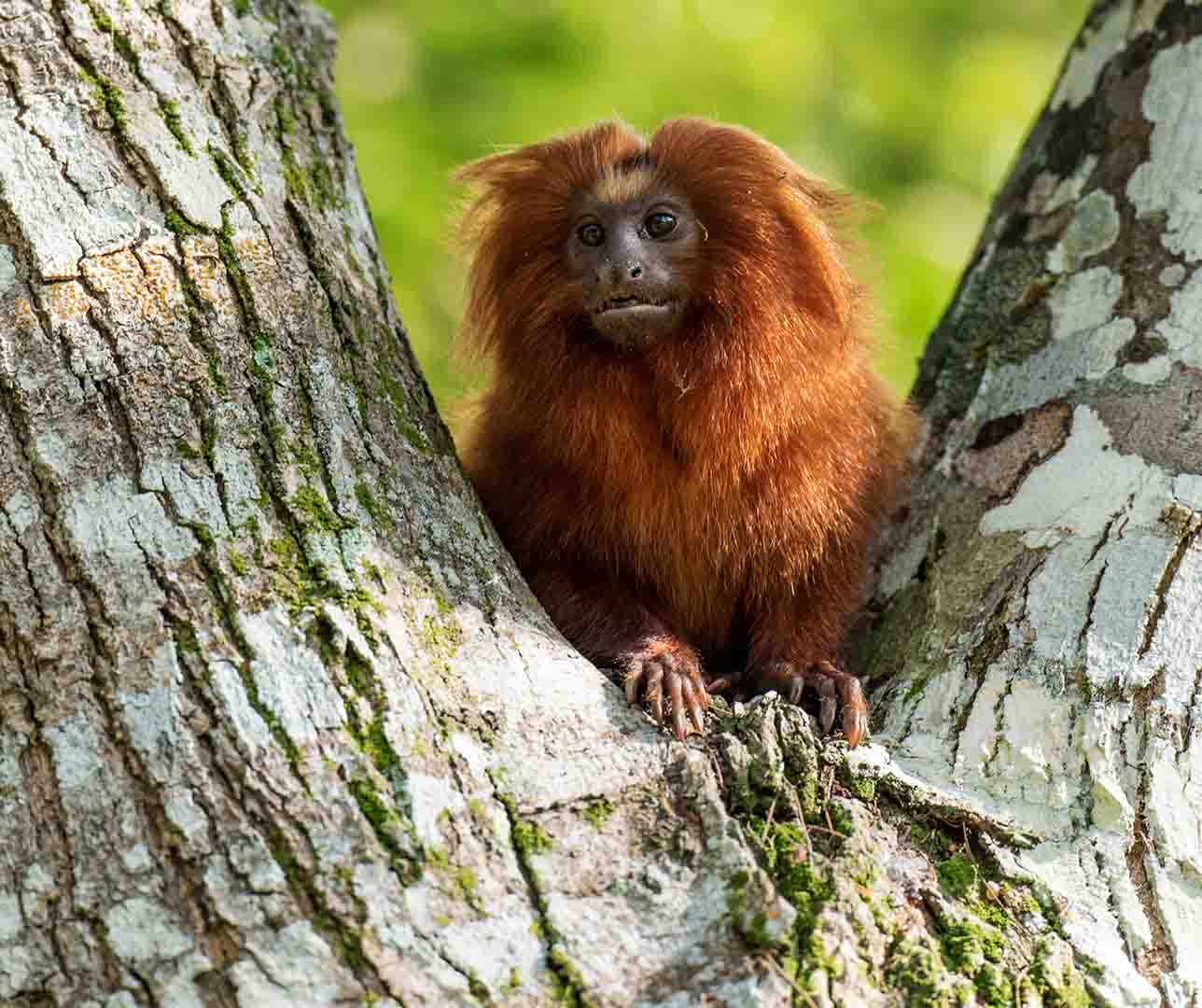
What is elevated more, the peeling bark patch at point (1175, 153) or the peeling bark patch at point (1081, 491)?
the peeling bark patch at point (1175, 153)

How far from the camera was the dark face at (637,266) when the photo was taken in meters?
4.08

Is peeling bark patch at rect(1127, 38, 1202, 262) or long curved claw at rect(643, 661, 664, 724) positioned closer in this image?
long curved claw at rect(643, 661, 664, 724)

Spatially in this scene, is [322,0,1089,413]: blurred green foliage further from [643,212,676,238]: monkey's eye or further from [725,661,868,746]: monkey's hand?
[725,661,868,746]: monkey's hand

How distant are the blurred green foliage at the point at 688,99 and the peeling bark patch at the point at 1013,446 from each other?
1932 mm

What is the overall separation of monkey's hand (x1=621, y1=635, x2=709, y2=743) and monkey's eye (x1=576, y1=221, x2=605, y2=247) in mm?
1284

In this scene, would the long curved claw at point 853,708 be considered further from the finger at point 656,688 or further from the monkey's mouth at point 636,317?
the monkey's mouth at point 636,317

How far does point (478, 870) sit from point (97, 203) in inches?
67.6

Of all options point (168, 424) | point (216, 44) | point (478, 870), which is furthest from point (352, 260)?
point (478, 870)

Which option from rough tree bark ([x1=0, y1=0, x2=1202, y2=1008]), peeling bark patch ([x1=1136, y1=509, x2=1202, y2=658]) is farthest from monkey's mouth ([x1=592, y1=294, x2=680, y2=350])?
peeling bark patch ([x1=1136, y1=509, x2=1202, y2=658])

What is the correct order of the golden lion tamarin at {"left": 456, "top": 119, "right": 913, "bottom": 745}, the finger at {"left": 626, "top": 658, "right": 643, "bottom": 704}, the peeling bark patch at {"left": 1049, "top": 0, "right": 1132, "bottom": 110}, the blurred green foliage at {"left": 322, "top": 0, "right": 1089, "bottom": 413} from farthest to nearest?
the blurred green foliage at {"left": 322, "top": 0, "right": 1089, "bottom": 413} → the peeling bark patch at {"left": 1049, "top": 0, "right": 1132, "bottom": 110} → the golden lion tamarin at {"left": 456, "top": 119, "right": 913, "bottom": 745} → the finger at {"left": 626, "top": 658, "right": 643, "bottom": 704}

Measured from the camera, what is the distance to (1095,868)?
2.94 m

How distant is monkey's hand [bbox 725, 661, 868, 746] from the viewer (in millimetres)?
3611

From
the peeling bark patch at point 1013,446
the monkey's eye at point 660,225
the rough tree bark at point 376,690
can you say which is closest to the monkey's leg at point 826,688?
the rough tree bark at point 376,690

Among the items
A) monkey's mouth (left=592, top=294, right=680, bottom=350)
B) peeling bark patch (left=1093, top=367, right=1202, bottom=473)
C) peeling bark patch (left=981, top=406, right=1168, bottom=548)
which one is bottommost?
peeling bark patch (left=981, top=406, right=1168, bottom=548)
